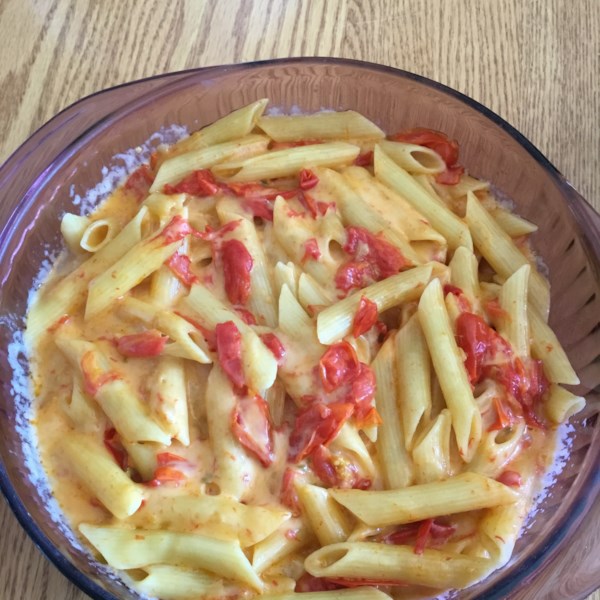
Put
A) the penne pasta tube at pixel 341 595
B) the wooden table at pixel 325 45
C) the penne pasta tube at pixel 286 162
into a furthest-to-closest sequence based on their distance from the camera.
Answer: the wooden table at pixel 325 45 → the penne pasta tube at pixel 286 162 → the penne pasta tube at pixel 341 595

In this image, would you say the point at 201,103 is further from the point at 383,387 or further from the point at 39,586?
the point at 39,586

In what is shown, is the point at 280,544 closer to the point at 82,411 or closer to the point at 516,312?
the point at 82,411

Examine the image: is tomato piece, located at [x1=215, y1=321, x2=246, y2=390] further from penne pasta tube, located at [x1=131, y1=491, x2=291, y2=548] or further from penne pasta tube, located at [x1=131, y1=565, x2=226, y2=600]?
penne pasta tube, located at [x1=131, y1=565, x2=226, y2=600]

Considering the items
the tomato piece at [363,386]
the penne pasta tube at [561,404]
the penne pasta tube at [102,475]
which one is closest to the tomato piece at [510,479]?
the penne pasta tube at [561,404]

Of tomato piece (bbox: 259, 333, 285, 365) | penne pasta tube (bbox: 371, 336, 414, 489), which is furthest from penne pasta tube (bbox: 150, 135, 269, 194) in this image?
penne pasta tube (bbox: 371, 336, 414, 489)

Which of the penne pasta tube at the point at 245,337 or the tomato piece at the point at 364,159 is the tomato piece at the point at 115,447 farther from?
the tomato piece at the point at 364,159

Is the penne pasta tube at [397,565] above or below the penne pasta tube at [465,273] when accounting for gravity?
below

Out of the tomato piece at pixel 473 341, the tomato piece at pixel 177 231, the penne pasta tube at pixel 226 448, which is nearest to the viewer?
the penne pasta tube at pixel 226 448
